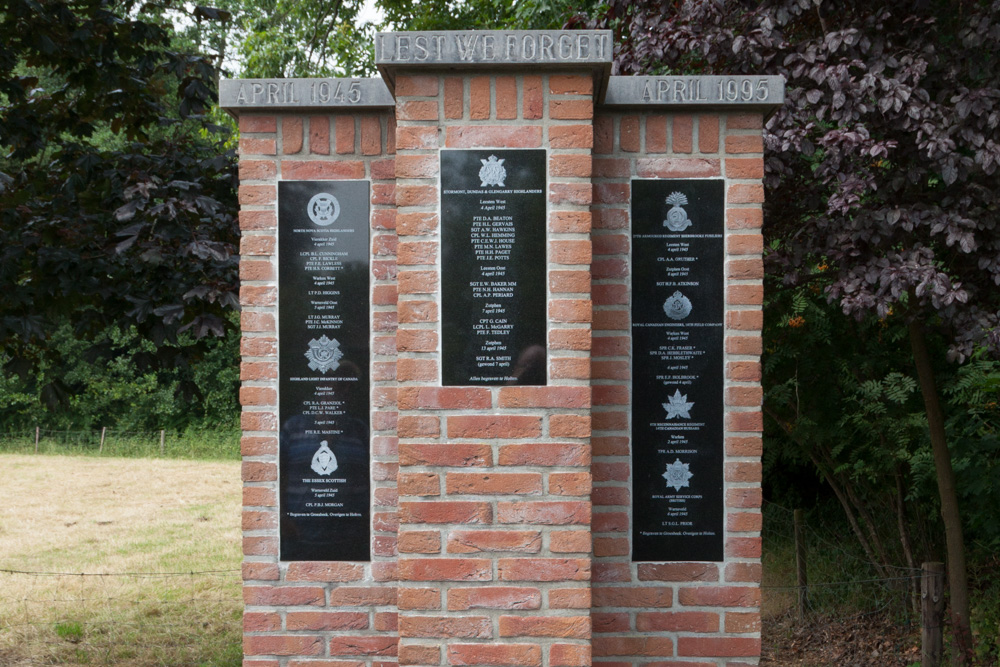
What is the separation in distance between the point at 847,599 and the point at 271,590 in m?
5.10

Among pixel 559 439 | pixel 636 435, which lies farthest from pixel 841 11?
pixel 559 439

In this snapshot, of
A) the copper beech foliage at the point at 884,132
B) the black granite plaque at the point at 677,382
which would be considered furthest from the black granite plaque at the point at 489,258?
the copper beech foliage at the point at 884,132

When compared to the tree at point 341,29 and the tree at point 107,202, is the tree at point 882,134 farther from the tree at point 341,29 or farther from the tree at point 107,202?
the tree at point 341,29

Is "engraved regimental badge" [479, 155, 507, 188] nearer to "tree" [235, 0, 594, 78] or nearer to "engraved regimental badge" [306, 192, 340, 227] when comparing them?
"engraved regimental badge" [306, 192, 340, 227]

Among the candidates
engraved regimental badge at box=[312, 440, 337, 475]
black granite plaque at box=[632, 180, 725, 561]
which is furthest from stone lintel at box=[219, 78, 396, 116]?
engraved regimental badge at box=[312, 440, 337, 475]

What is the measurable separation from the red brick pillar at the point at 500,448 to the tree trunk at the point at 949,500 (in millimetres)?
3202

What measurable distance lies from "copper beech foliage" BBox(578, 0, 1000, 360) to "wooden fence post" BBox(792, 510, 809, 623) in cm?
264

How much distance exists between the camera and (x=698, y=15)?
4.89 m

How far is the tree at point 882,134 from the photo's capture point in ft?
14.1

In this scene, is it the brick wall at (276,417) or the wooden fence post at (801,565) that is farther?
the wooden fence post at (801,565)

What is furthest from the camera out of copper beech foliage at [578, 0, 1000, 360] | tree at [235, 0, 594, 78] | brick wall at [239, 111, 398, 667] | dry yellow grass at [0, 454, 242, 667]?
tree at [235, 0, 594, 78]

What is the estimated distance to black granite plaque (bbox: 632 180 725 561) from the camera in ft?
11.4

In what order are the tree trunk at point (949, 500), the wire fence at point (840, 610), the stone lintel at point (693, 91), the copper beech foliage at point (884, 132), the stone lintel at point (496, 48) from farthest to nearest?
the wire fence at point (840, 610) < the tree trunk at point (949, 500) < the copper beech foliage at point (884, 132) < the stone lintel at point (693, 91) < the stone lintel at point (496, 48)

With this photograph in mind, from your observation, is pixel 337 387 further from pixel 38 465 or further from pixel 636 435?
pixel 38 465
